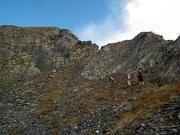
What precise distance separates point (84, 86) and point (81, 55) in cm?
3046

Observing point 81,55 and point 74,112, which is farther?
point 81,55

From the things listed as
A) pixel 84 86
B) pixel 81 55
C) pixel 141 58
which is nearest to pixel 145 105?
pixel 84 86

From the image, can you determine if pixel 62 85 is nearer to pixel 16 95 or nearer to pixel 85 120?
pixel 16 95

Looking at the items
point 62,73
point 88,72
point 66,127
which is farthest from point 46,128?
A: point 62,73

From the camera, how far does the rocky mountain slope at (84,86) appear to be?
20781 millimetres

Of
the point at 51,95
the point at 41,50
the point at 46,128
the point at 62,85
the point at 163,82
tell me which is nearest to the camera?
the point at 46,128

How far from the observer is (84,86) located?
46.0 m

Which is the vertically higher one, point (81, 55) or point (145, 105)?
point (81, 55)

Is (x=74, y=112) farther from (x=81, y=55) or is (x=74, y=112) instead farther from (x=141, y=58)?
(x=81, y=55)

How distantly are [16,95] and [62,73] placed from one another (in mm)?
16269

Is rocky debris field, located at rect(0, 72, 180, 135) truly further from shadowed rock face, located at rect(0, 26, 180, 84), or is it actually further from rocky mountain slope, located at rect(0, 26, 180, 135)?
shadowed rock face, located at rect(0, 26, 180, 84)

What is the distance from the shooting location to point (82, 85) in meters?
47.2

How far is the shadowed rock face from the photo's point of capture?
131 ft

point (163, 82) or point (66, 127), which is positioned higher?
point (163, 82)
